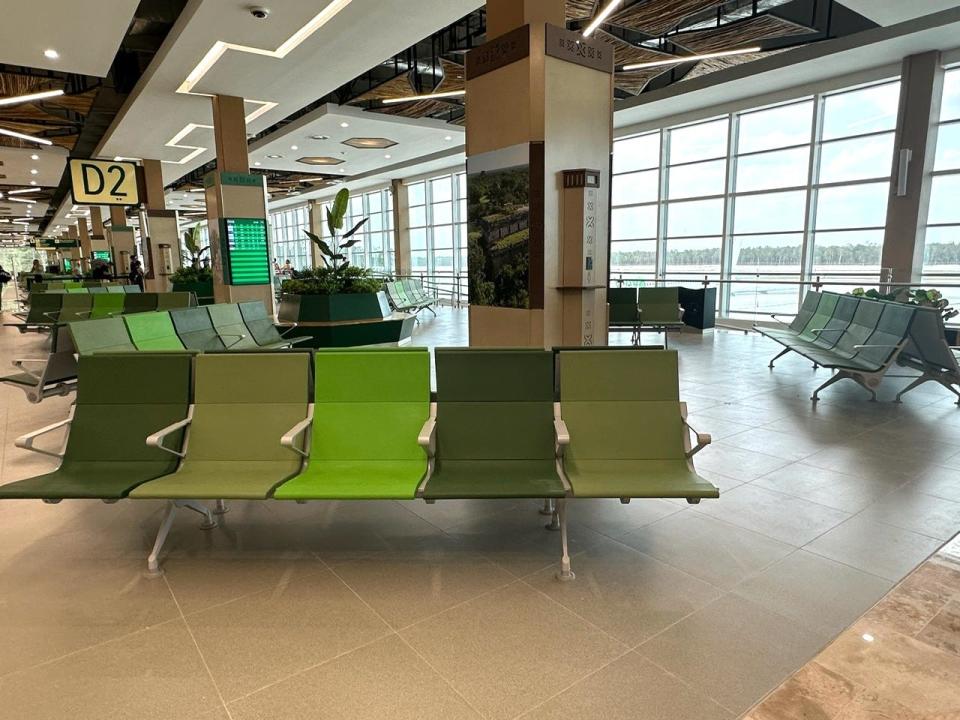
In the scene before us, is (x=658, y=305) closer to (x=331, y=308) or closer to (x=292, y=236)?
(x=331, y=308)

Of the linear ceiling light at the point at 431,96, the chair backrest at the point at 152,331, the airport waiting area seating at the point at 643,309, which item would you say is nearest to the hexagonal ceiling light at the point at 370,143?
the linear ceiling light at the point at 431,96

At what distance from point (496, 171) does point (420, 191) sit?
57.3 feet

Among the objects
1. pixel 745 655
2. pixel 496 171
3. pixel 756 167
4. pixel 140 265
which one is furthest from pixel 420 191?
pixel 745 655

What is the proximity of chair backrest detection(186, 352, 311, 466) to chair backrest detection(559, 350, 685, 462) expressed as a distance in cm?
148

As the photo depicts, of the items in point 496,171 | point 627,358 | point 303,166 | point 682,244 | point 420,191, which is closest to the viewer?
point 627,358

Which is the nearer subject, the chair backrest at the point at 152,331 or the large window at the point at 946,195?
the chair backrest at the point at 152,331

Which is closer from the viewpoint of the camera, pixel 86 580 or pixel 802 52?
pixel 86 580

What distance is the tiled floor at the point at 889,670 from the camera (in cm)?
189

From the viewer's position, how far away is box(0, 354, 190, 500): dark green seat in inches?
125

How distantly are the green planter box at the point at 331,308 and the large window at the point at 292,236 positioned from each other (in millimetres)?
22556

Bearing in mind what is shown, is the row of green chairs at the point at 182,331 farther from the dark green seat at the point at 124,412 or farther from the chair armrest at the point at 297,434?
the chair armrest at the point at 297,434

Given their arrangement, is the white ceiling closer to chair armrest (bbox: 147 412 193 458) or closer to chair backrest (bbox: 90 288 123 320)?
chair backrest (bbox: 90 288 123 320)

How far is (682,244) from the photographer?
45.2 ft

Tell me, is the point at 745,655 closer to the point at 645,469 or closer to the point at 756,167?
the point at 645,469
